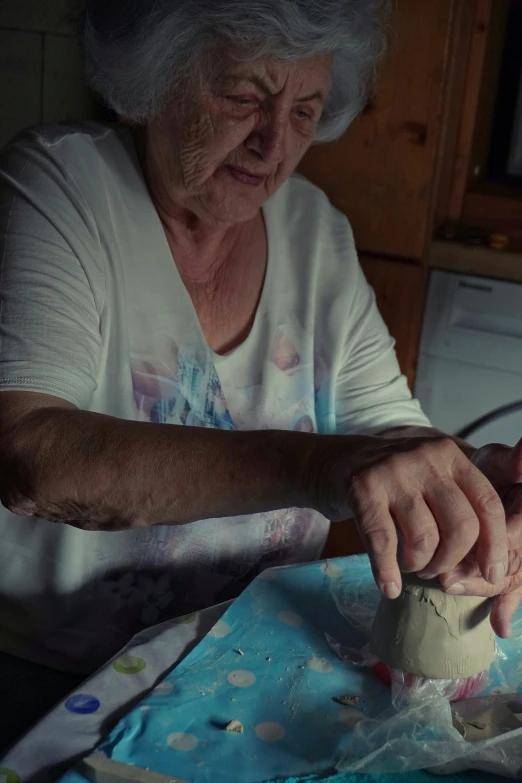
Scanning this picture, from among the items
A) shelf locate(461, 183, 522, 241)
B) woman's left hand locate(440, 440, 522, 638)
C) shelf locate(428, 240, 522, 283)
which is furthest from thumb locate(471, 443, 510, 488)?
shelf locate(461, 183, 522, 241)

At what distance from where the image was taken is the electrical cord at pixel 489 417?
1882mm

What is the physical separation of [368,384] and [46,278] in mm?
571

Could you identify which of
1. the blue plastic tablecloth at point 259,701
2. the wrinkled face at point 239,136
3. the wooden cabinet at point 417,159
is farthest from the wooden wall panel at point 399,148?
the blue plastic tablecloth at point 259,701

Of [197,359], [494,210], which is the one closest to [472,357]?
[494,210]

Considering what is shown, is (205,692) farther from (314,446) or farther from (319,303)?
(319,303)

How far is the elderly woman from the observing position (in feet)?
2.93

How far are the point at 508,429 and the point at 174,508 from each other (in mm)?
1150

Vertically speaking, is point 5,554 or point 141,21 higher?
point 141,21

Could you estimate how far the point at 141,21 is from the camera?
111cm

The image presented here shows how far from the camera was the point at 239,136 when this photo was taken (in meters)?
1.17

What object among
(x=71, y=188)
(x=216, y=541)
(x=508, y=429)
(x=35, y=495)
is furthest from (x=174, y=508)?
(x=508, y=429)

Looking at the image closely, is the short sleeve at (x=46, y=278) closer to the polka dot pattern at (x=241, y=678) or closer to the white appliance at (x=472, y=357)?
the polka dot pattern at (x=241, y=678)

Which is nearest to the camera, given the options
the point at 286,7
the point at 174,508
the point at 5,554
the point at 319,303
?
the point at 174,508

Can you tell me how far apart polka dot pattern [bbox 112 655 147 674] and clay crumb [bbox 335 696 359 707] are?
0.63ft
